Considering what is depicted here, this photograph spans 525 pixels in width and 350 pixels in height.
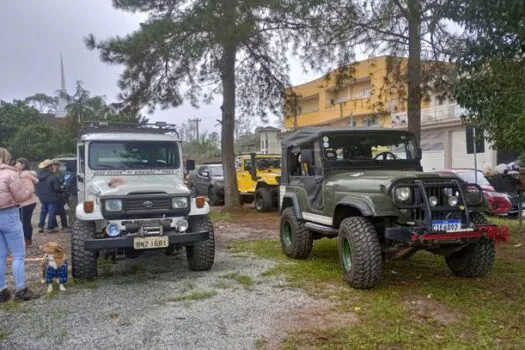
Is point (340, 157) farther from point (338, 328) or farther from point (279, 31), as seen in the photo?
point (279, 31)

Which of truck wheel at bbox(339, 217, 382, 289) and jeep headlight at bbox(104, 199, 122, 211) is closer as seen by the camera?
truck wheel at bbox(339, 217, 382, 289)

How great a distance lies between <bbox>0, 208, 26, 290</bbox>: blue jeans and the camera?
546 centimetres

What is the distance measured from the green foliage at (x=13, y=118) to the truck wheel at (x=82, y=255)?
35.3 m

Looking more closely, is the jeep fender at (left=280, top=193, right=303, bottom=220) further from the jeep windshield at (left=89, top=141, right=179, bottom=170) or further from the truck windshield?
the jeep windshield at (left=89, top=141, right=179, bottom=170)

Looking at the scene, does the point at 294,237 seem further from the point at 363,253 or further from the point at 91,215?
the point at 91,215

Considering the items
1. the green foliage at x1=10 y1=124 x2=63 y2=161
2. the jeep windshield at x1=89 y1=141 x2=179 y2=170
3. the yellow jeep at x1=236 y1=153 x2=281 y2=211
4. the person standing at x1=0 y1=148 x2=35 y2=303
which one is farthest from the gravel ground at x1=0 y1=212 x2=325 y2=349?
the green foliage at x1=10 y1=124 x2=63 y2=161

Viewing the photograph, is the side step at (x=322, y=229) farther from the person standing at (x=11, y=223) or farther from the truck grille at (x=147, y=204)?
the person standing at (x=11, y=223)

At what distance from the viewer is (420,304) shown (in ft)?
17.1

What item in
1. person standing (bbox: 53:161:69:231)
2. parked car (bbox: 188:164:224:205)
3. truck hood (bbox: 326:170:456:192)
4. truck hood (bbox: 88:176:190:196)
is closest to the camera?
truck hood (bbox: 326:170:456:192)

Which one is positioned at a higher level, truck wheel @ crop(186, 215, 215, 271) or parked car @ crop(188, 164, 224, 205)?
parked car @ crop(188, 164, 224, 205)

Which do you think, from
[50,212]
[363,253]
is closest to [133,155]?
[363,253]

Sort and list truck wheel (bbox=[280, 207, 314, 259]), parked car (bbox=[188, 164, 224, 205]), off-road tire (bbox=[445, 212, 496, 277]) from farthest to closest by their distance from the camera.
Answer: parked car (bbox=[188, 164, 224, 205]) → truck wheel (bbox=[280, 207, 314, 259]) → off-road tire (bbox=[445, 212, 496, 277])

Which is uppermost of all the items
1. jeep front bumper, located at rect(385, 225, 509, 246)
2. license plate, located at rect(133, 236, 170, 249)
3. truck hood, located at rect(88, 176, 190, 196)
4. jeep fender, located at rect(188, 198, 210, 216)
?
truck hood, located at rect(88, 176, 190, 196)

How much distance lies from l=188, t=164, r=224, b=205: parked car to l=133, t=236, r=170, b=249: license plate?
1102 centimetres
